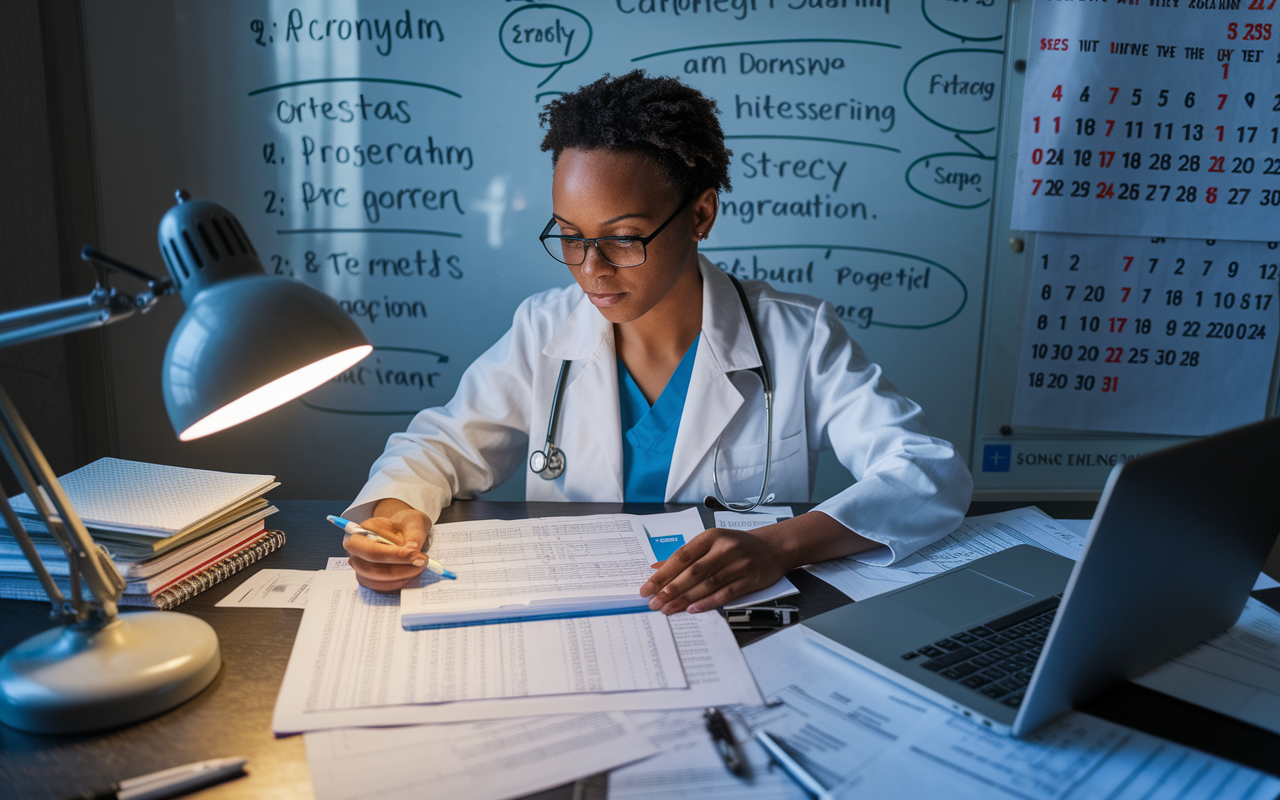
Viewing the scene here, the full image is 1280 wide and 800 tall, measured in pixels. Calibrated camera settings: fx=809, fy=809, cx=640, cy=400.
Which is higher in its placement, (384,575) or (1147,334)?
(1147,334)

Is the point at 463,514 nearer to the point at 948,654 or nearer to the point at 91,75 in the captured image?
the point at 948,654

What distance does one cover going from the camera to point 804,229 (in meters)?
2.31

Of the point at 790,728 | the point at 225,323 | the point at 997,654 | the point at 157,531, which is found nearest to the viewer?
the point at 225,323

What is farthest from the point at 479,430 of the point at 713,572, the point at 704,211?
the point at 713,572

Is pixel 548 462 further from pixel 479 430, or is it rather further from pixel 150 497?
pixel 150 497

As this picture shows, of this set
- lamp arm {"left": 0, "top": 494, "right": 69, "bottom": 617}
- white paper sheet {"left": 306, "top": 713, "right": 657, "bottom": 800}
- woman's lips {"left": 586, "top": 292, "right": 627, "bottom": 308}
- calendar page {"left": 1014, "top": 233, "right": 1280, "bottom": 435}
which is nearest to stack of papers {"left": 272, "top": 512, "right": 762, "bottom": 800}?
white paper sheet {"left": 306, "top": 713, "right": 657, "bottom": 800}

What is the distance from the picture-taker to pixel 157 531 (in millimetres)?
989

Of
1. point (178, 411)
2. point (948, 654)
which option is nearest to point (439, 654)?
point (178, 411)

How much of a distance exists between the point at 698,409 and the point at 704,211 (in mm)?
361

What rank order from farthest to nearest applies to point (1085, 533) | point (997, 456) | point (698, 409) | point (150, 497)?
point (997, 456) → point (698, 409) → point (1085, 533) → point (150, 497)

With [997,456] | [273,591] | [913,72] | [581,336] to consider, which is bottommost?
[997,456]

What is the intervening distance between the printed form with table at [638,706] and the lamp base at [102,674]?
4.0 inches

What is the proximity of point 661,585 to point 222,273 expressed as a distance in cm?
59

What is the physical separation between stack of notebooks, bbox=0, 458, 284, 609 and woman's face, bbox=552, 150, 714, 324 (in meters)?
0.61
